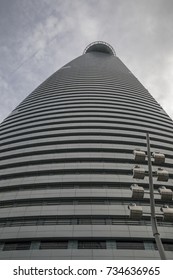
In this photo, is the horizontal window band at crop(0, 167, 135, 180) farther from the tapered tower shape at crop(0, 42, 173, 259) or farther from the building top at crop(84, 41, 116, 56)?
the building top at crop(84, 41, 116, 56)

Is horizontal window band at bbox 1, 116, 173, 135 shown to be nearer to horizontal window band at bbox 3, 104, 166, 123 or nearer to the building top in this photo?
horizontal window band at bbox 3, 104, 166, 123

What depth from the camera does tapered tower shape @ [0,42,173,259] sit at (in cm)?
2391

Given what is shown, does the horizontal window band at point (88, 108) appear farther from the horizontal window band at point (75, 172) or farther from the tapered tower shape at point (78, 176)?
the horizontal window band at point (75, 172)

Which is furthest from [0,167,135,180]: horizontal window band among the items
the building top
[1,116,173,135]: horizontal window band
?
the building top

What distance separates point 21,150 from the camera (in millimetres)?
37438

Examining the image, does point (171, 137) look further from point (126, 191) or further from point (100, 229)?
point (100, 229)

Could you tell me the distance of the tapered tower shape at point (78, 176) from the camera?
23.9 m

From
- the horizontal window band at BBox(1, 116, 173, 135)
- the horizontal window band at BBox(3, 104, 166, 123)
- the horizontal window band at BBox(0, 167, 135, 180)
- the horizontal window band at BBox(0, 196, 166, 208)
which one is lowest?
the horizontal window band at BBox(0, 196, 166, 208)

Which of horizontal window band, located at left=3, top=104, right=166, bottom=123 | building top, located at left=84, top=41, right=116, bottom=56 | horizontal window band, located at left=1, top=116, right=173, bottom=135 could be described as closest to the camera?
horizontal window band, located at left=1, top=116, right=173, bottom=135

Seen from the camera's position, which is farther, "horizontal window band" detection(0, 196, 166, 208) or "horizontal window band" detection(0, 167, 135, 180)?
"horizontal window band" detection(0, 167, 135, 180)

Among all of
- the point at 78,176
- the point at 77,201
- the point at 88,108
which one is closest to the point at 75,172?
the point at 78,176

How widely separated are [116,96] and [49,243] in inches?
1342

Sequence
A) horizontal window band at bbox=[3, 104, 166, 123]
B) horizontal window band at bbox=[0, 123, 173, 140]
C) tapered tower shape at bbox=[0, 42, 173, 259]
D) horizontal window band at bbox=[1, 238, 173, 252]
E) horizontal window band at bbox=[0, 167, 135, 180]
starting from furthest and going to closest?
horizontal window band at bbox=[3, 104, 166, 123]
horizontal window band at bbox=[0, 123, 173, 140]
horizontal window band at bbox=[0, 167, 135, 180]
tapered tower shape at bbox=[0, 42, 173, 259]
horizontal window band at bbox=[1, 238, 173, 252]

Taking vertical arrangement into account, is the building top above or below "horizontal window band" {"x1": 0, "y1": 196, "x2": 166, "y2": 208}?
above
